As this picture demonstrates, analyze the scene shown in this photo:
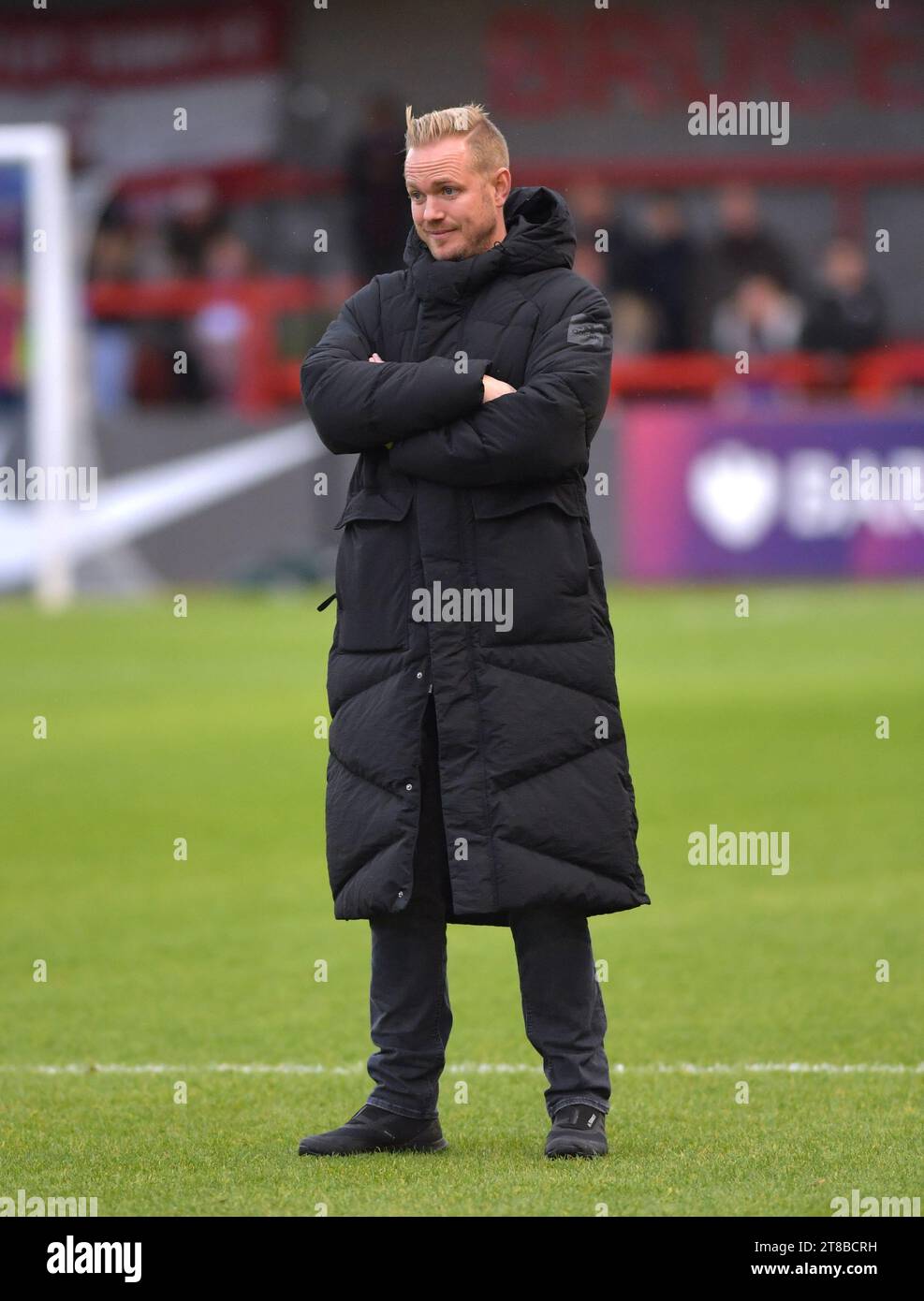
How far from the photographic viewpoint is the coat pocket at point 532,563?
462 cm

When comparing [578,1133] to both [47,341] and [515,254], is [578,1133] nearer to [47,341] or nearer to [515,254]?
[515,254]

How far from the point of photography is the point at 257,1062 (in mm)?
5973

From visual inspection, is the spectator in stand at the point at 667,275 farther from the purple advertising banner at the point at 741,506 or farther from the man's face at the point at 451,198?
the man's face at the point at 451,198

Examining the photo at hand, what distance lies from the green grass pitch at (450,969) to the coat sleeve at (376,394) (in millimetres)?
1458

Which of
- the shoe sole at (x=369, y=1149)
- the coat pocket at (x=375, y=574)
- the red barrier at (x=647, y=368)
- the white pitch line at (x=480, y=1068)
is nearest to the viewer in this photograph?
the coat pocket at (x=375, y=574)

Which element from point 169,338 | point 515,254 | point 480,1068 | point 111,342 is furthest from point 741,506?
point 515,254

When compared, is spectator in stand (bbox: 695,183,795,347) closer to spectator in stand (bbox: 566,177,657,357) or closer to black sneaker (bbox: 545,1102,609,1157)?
spectator in stand (bbox: 566,177,657,357)

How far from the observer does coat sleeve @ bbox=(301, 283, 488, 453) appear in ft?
15.1

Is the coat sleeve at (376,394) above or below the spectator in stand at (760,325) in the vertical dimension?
below

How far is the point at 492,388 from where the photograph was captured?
4645 mm

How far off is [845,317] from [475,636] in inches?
724

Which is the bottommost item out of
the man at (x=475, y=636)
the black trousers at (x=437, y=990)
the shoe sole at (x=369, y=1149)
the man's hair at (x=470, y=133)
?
the shoe sole at (x=369, y=1149)

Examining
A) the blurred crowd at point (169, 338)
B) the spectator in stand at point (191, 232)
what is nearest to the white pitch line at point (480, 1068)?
the blurred crowd at point (169, 338)

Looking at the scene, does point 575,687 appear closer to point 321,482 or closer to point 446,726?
point 446,726
